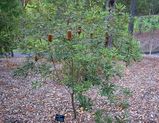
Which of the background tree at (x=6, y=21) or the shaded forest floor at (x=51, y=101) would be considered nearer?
the shaded forest floor at (x=51, y=101)

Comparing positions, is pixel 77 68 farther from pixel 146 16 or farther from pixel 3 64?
pixel 146 16

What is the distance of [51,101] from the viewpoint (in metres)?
8.34

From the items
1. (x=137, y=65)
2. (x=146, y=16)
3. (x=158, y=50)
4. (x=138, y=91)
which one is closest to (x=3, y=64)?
(x=137, y=65)

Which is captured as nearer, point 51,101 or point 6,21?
point 51,101

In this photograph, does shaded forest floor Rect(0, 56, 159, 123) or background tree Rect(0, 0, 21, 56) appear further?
background tree Rect(0, 0, 21, 56)

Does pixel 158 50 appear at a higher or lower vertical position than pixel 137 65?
lower

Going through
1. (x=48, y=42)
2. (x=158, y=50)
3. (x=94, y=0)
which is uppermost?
(x=94, y=0)

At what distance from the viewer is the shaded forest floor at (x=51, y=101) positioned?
7.20 meters

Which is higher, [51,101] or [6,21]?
[6,21]

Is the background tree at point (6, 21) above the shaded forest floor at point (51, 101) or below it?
above

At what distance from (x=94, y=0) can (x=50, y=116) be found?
2341 mm

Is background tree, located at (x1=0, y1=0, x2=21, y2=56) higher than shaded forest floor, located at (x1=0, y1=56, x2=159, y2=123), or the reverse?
background tree, located at (x1=0, y1=0, x2=21, y2=56)

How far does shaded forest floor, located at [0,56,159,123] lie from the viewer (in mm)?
7199

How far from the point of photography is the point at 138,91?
31.1ft
